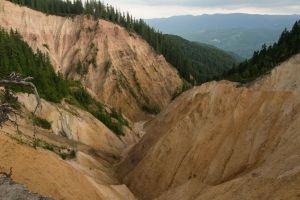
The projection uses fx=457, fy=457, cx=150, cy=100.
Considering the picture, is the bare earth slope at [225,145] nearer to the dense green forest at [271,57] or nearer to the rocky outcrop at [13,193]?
the dense green forest at [271,57]

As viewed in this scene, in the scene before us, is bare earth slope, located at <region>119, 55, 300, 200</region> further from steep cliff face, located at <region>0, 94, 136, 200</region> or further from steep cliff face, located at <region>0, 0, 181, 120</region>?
steep cliff face, located at <region>0, 0, 181, 120</region>

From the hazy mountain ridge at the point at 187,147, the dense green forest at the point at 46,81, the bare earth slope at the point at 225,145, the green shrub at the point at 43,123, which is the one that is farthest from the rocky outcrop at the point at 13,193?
the dense green forest at the point at 46,81

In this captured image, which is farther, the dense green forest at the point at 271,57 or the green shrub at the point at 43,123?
the green shrub at the point at 43,123

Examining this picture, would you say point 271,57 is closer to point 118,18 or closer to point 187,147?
point 187,147

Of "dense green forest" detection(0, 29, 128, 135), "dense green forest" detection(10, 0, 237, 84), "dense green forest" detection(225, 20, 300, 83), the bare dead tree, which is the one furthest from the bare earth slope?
"dense green forest" detection(10, 0, 237, 84)

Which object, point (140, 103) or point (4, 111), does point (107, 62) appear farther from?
point (4, 111)
